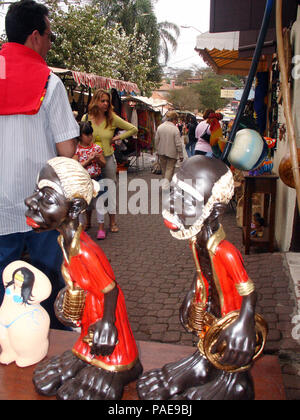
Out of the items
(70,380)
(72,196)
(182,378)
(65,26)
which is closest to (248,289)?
(182,378)

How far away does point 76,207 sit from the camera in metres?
1.46

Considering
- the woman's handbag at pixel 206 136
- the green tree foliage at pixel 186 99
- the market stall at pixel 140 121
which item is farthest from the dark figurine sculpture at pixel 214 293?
the green tree foliage at pixel 186 99

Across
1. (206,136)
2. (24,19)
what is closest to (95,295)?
(24,19)

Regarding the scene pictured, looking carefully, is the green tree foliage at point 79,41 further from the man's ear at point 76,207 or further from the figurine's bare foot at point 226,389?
the figurine's bare foot at point 226,389

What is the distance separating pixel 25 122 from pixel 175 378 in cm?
145

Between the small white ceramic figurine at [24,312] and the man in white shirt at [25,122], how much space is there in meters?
0.43

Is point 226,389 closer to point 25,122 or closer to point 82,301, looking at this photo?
point 82,301

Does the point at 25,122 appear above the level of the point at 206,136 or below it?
above

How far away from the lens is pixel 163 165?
8.05 meters

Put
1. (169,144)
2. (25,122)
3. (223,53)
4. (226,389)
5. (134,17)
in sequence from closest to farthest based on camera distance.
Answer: (226,389), (25,122), (223,53), (169,144), (134,17)

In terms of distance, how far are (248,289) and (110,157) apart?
378 cm

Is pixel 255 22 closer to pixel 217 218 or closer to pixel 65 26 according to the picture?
pixel 217 218

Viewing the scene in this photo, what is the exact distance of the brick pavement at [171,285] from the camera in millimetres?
2864

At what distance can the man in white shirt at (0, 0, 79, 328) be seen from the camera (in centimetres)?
193
